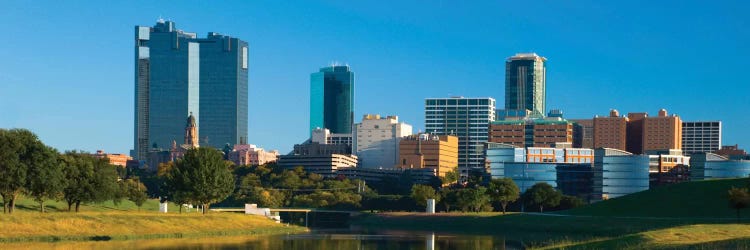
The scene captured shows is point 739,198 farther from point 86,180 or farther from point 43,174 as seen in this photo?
point 43,174

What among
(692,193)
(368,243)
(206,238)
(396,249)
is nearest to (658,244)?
(396,249)

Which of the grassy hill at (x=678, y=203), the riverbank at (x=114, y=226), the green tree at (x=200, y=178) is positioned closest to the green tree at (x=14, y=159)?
the riverbank at (x=114, y=226)

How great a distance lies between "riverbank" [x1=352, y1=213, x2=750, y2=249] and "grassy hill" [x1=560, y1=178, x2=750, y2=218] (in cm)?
692

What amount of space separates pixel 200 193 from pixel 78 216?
110 feet

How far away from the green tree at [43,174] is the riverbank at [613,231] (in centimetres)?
5545

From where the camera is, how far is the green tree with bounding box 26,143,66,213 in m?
125

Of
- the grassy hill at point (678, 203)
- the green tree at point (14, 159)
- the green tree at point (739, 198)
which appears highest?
the green tree at point (14, 159)

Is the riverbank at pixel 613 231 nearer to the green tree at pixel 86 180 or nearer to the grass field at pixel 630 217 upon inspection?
the grass field at pixel 630 217

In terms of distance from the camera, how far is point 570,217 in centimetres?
17662

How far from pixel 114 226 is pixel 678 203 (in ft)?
300

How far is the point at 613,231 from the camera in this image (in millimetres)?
150250

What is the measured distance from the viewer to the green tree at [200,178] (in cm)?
15338

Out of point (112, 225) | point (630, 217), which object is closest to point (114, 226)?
point (112, 225)

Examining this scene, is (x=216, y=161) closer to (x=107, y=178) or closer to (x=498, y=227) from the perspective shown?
(x=107, y=178)
